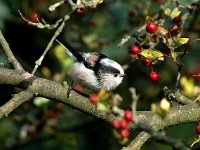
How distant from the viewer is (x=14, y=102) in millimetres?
4219

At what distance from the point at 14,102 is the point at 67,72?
2199 millimetres

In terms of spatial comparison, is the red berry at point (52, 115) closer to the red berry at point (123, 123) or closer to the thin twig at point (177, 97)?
the thin twig at point (177, 97)

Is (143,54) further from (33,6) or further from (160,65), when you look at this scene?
(160,65)

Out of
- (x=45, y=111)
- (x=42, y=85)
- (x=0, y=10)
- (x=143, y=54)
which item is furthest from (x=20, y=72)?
(x=0, y=10)

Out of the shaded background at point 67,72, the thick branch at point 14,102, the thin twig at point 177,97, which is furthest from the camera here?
the shaded background at point 67,72

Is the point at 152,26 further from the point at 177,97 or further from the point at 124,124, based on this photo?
the point at 124,124

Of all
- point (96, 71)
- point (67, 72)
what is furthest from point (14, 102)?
point (67, 72)

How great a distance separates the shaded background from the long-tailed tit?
0.68m

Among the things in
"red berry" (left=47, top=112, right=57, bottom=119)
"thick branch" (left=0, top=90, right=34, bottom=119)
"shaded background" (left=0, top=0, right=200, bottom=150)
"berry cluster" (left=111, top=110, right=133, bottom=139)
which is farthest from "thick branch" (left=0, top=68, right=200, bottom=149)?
"red berry" (left=47, top=112, right=57, bottom=119)

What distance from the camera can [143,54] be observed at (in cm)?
413

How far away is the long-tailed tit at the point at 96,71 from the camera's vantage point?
566 cm

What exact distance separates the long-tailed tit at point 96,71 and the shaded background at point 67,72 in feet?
2.24

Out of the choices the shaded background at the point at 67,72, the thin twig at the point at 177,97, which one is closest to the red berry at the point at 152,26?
the thin twig at the point at 177,97

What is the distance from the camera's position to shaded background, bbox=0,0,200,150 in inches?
273
